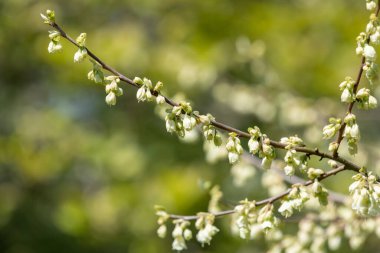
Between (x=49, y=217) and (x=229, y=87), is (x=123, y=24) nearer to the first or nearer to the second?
(x=49, y=217)

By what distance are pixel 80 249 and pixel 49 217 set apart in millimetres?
1016

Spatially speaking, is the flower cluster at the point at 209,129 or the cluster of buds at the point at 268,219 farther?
the cluster of buds at the point at 268,219

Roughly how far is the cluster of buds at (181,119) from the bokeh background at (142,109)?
8.41 feet

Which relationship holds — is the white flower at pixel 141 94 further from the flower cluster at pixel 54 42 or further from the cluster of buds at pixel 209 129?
the flower cluster at pixel 54 42

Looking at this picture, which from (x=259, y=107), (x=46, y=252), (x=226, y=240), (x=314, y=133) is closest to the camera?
(x=314, y=133)

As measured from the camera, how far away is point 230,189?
6664 mm

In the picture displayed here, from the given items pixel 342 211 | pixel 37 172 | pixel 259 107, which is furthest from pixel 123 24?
pixel 342 211

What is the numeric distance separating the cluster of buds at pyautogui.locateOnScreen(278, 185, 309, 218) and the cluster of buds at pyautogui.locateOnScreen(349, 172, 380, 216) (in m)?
0.14

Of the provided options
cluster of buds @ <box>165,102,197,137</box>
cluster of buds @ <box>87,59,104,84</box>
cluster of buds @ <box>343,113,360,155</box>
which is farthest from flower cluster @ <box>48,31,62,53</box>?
cluster of buds @ <box>343,113,360,155</box>

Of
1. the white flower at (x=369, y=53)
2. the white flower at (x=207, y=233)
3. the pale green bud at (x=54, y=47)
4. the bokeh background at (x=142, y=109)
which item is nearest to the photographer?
the white flower at (x=369, y=53)

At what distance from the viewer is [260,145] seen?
183 cm

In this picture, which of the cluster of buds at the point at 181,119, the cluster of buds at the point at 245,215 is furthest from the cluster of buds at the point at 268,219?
the cluster of buds at the point at 181,119

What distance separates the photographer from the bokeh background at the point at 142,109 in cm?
569

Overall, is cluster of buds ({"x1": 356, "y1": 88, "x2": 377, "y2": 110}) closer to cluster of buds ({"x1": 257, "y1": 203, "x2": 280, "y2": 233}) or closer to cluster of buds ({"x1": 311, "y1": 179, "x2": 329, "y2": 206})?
cluster of buds ({"x1": 311, "y1": 179, "x2": 329, "y2": 206})
